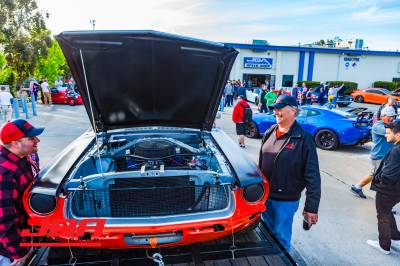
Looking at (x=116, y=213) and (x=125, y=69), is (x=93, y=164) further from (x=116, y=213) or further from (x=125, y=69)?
(x=125, y=69)

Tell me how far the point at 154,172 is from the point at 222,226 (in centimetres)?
66

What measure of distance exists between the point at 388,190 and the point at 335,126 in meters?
4.81

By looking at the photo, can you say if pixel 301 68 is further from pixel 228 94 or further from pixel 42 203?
pixel 42 203

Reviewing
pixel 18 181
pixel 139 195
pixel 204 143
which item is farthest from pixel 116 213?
pixel 204 143

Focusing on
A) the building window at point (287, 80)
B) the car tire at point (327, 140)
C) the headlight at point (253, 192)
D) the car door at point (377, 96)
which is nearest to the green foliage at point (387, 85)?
the building window at point (287, 80)

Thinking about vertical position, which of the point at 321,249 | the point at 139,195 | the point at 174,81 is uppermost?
the point at 174,81

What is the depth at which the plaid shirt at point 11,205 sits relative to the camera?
193cm

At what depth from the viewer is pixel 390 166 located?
117 inches

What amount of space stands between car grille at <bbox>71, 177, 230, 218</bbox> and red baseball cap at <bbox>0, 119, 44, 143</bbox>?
0.57m

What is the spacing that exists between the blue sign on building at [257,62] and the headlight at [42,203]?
25.9 m

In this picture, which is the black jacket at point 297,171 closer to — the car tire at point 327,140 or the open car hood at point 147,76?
the open car hood at point 147,76

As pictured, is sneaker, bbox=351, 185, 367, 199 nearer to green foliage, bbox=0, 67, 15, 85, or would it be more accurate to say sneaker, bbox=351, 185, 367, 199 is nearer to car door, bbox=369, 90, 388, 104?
car door, bbox=369, 90, 388, 104

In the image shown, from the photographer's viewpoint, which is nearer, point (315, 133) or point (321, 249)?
point (321, 249)

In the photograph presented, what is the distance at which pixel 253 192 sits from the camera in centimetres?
228
